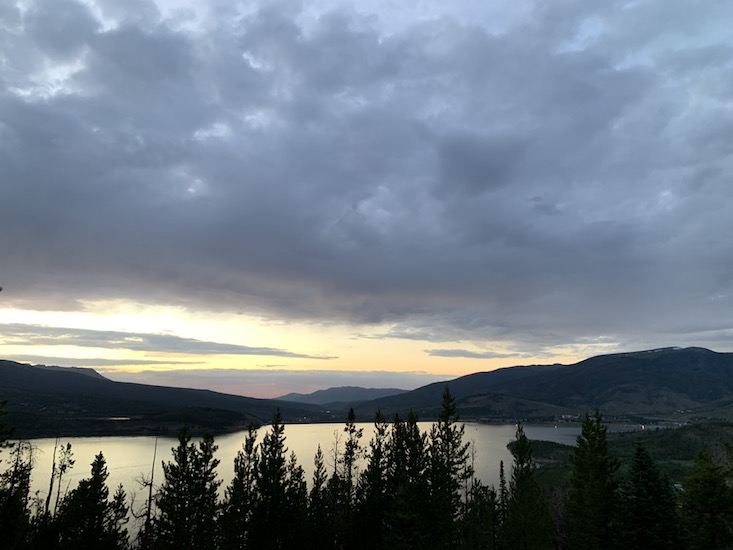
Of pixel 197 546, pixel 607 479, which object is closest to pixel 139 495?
pixel 197 546

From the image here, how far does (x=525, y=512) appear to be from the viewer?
47.7 m

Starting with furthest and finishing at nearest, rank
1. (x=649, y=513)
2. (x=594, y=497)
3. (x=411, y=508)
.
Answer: (x=594, y=497) → (x=649, y=513) → (x=411, y=508)

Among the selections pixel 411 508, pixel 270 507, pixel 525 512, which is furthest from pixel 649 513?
pixel 270 507

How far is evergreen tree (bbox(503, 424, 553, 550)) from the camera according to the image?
152 ft

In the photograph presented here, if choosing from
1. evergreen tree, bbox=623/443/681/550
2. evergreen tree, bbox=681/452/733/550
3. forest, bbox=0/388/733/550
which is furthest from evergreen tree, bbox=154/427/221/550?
evergreen tree, bbox=681/452/733/550

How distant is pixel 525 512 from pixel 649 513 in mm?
10991

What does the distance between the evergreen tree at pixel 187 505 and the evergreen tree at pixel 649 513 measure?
39.6 m

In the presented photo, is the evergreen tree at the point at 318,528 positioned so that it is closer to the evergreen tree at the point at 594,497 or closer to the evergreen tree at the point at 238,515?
the evergreen tree at the point at 238,515

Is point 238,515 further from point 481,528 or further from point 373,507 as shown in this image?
point 481,528

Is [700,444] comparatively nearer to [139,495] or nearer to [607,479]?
[607,479]

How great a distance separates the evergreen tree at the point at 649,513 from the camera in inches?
1668

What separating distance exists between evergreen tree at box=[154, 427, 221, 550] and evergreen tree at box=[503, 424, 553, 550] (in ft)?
101

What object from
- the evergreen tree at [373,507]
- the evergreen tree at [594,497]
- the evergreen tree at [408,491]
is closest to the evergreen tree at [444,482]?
the evergreen tree at [408,491]

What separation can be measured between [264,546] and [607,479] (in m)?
35.0
